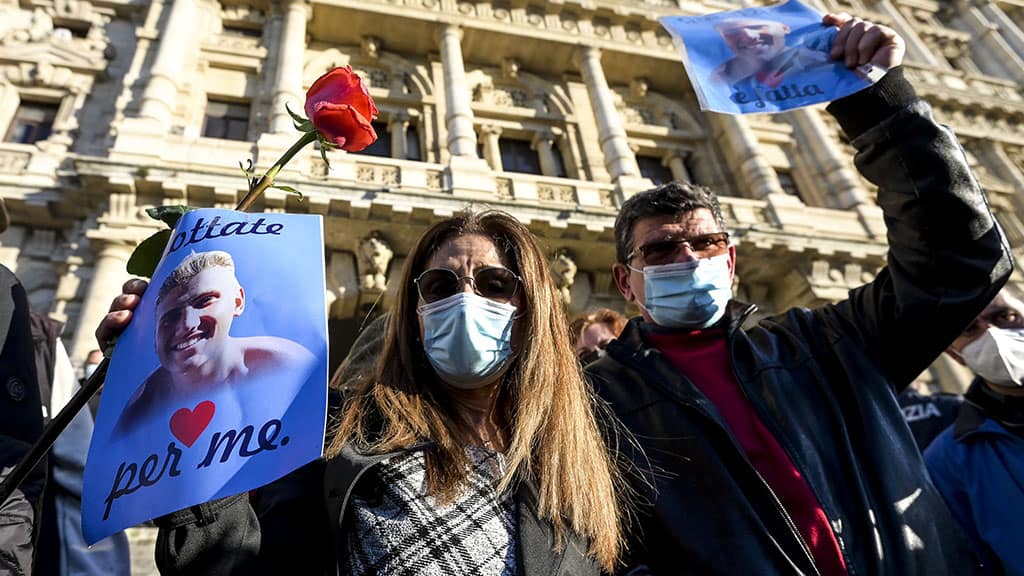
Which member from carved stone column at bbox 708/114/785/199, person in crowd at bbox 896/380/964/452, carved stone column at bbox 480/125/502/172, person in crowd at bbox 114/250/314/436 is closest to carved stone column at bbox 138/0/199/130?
carved stone column at bbox 480/125/502/172

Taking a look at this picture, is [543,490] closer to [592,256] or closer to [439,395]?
[439,395]

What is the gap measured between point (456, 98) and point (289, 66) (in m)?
3.27

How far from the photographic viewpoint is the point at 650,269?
7.96ft

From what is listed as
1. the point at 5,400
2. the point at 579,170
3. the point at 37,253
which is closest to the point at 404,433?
the point at 5,400

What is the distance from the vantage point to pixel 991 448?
2.70m

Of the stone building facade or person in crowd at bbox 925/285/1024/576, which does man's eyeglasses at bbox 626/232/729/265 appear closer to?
person in crowd at bbox 925/285/1024/576

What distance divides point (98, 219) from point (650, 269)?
339 inches

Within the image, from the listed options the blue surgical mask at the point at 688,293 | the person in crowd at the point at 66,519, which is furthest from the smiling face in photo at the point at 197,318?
the blue surgical mask at the point at 688,293

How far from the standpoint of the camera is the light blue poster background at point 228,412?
1.10m

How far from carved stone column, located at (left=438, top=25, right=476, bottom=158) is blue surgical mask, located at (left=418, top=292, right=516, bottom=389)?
8884 millimetres

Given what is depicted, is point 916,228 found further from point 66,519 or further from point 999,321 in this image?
point 66,519

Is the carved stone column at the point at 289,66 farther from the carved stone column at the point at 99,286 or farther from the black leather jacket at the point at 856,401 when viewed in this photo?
the black leather jacket at the point at 856,401

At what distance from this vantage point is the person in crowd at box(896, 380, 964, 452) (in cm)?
453

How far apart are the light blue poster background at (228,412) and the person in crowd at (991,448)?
290 cm
